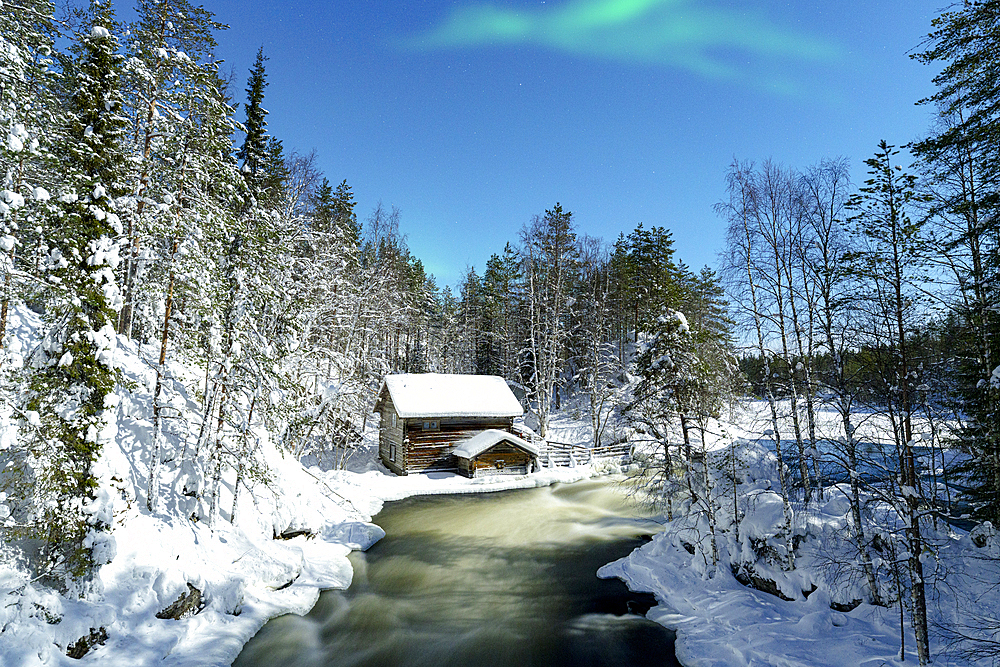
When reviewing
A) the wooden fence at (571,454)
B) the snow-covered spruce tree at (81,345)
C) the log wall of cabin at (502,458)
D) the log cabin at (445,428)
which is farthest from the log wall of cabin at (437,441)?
the snow-covered spruce tree at (81,345)

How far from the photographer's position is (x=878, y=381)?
940cm

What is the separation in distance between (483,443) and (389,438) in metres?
7.05

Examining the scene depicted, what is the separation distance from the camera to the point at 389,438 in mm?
31016

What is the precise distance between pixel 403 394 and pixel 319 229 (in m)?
11.6

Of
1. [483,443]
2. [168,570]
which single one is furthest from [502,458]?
[168,570]

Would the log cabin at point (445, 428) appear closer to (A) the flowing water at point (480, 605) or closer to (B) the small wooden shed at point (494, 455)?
(B) the small wooden shed at point (494, 455)

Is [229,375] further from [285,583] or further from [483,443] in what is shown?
[483,443]

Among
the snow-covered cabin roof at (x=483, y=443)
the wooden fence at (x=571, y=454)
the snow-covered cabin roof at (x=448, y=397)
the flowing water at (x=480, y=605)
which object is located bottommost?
the flowing water at (x=480, y=605)

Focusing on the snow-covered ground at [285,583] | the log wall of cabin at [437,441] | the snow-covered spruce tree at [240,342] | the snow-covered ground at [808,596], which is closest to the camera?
the snow-covered ground at [285,583]

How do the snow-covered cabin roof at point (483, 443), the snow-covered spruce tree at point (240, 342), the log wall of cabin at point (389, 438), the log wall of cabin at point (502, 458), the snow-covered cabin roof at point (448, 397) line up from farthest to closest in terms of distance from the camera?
the snow-covered cabin roof at point (448, 397), the log wall of cabin at point (389, 438), the log wall of cabin at point (502, 458), the snow-covered cabin roof at point (483, 443), the snow-covered spruce tree at point (240, 342)

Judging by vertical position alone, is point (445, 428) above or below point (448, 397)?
below

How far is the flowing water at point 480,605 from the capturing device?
10172 mm

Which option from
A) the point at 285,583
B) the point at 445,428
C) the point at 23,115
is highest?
the point at 23,115

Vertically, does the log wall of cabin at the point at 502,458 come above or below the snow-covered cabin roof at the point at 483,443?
below
